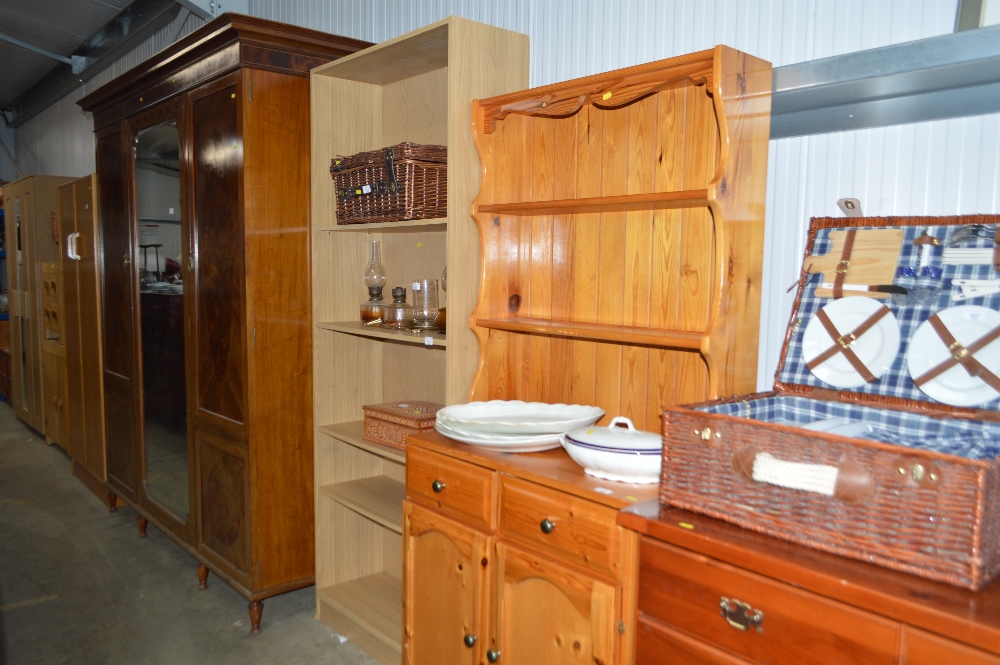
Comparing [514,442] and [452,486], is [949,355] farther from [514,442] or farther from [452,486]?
[452,486]

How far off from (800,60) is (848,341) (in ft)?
2.15

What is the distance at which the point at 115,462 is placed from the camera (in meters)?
4.09

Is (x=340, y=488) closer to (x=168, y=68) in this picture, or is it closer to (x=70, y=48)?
(x=168, y=68)

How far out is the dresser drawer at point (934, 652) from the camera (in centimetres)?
96

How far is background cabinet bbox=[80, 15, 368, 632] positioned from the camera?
265 centimetres

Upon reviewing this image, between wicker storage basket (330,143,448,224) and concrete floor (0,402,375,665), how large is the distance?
1534 millimetres

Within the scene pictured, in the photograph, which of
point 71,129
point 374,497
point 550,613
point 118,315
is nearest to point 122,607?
point 374,497

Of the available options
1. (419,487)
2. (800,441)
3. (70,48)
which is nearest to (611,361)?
(419,487)

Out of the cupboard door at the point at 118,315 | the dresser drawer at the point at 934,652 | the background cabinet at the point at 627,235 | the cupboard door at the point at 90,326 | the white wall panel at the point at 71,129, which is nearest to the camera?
the dresser drawer at the point at 934,652

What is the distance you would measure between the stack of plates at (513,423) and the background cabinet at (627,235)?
11cm

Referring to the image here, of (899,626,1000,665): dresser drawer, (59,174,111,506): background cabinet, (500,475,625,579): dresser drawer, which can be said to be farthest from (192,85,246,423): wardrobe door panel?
(899,626,1000,665): dresser drawer

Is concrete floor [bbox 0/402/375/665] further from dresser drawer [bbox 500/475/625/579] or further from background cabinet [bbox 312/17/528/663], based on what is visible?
dresser drawer [bbox 500/475/625/579]

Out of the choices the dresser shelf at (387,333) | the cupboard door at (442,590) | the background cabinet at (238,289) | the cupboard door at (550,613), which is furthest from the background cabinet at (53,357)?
the cupboard door at (550,613)

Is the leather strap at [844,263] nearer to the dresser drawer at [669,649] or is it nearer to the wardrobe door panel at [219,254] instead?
the dresser drawer at [669,649]
